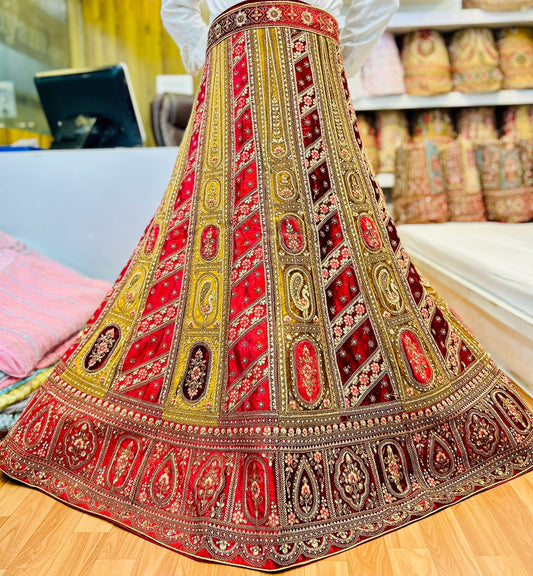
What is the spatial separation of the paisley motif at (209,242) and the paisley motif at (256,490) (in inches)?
17.2

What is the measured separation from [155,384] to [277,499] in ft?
1.16

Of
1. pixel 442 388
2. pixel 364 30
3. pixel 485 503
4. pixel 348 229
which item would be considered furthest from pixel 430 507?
pixel 364 30

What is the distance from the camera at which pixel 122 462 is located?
3.80 feet

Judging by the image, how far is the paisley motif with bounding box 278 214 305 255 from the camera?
3.96 ft

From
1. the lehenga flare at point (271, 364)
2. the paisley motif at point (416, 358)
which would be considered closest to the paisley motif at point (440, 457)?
the lehenga flare at point (271, 364)

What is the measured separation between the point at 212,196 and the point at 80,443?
1.95 ft

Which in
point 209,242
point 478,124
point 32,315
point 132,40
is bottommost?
point 32,315

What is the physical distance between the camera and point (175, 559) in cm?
100

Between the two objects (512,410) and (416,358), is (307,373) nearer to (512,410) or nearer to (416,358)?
(416,358)

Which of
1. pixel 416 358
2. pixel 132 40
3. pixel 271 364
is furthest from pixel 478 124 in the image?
pixel 132 40

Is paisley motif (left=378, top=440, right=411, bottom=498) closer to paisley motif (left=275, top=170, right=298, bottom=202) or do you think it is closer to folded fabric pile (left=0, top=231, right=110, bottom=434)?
paisley motif (left=275, top=170, right=298, bottom=202)

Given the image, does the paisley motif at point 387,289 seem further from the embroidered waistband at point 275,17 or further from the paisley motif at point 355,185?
the embroidered waistband at point 275,17

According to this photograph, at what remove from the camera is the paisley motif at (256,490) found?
1.00 meters

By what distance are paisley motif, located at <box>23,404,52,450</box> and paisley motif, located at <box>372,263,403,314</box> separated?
0.76 m
